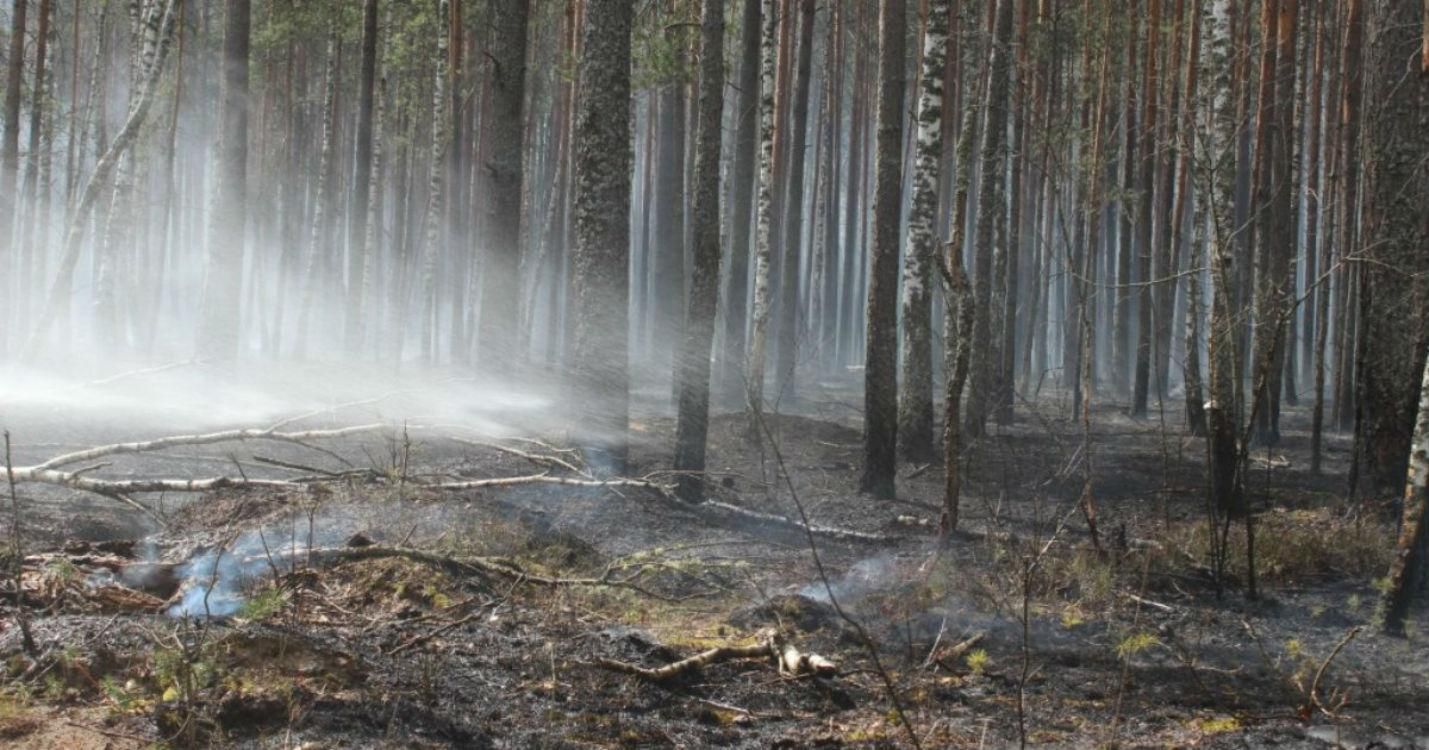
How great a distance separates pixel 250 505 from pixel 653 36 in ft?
29.1

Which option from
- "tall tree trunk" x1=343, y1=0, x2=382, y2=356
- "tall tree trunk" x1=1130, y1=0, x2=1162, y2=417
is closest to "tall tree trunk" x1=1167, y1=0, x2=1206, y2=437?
"tall tree trunk" x1=1130, y1=0, x2=1162, y2=417

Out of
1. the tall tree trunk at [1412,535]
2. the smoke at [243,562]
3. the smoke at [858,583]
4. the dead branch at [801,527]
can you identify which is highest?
the tall tree trunk at [1412,535]

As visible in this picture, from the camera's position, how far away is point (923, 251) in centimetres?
1137

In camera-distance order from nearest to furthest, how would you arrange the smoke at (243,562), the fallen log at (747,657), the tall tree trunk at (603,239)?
the fallen log at (747,657) < the smoke at (243,562) < the tall tree trunk at (603,239)

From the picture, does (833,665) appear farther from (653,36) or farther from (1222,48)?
(653,36)

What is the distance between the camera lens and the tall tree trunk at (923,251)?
1057 centimetres

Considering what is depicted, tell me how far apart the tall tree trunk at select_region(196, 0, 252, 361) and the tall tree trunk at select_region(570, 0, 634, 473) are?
6313 mm

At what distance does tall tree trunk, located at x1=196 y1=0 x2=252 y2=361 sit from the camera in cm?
1351

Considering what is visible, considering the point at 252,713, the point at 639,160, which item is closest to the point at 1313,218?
the point at 252,713

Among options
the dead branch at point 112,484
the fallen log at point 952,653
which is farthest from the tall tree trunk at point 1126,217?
the dead branch at point 112,484

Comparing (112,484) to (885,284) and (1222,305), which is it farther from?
(1222,305)

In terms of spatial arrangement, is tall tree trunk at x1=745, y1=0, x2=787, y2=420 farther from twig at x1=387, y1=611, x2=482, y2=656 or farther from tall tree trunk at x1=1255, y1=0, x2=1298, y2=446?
twig at x1=387, y1=611, x2=482, y2=656

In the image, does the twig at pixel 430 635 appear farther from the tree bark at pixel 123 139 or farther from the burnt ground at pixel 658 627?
the tree bark at pixel 123 139

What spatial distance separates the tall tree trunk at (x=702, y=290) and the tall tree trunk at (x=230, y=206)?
266 inches
